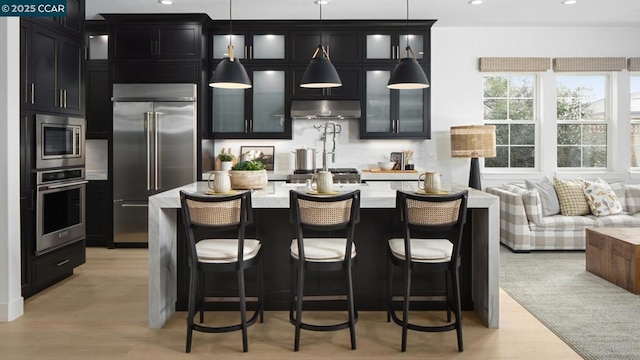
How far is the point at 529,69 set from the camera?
20.9 ft

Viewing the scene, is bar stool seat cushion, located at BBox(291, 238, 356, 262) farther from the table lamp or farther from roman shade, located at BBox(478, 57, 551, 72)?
roman shade, located at BBox(478, 57, 551, 72)

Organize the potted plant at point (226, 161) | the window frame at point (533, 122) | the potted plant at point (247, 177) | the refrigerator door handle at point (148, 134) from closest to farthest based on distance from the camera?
the potted plant at point (247, 177)
the refrigerator door handle at point (148, 134)
the potted plant at point (226, 161)
the window frame at point (533, 122)

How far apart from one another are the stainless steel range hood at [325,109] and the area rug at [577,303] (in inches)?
94.1

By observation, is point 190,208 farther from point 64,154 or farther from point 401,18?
point 401,18

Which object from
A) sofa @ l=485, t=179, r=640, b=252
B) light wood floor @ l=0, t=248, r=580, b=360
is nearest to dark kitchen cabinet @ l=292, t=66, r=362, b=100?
sofa @ l=485, t=179, r=640, b=252

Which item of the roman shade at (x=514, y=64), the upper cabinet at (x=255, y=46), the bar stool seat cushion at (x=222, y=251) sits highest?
the upper cabinet at (x=255, y=46)

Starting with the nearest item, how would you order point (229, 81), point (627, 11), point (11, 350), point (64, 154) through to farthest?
point (11, 350) → point (229, 81) → point (64, 154) → point (627, 11)

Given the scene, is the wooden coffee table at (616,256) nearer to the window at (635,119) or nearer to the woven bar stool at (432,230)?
the woven bar stool at (432,230)

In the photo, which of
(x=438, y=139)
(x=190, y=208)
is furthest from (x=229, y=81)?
(x=438, y=139)

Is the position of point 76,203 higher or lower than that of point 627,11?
lower

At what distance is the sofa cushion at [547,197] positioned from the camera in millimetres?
5637

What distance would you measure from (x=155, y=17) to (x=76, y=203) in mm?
2462

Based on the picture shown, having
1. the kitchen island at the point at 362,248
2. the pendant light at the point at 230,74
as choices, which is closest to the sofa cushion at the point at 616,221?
the kitchen island at the point at 362,248

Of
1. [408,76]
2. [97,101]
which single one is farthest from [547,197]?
[97,101]
